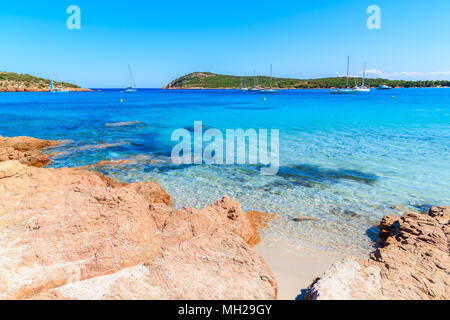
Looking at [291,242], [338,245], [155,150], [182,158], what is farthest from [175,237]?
[155,150]

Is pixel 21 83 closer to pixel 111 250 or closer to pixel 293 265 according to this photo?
pixel 111 250

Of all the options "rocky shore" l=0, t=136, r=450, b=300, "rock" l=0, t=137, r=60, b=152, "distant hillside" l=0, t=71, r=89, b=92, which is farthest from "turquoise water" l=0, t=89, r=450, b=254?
"distant hillside" l=0, t=71, r=89, b=92

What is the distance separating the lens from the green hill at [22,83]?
399 feet

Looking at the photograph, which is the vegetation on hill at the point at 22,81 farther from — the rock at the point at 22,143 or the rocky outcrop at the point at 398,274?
the rocky outcrop at the point at 398,274

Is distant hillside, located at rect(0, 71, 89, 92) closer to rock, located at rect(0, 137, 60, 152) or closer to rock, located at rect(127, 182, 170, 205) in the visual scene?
rock, located at rect(0, 137, 60, 152)

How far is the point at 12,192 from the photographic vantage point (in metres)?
4.54

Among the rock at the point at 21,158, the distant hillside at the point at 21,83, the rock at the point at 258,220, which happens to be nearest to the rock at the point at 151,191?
the rock at the point at 258,220

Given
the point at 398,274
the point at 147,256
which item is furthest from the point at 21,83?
the point at 398,274

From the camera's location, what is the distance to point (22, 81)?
131 metres

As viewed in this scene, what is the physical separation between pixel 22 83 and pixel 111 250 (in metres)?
164

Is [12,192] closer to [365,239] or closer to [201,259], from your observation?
[201,259]

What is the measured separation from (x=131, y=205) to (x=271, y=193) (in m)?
5.12
